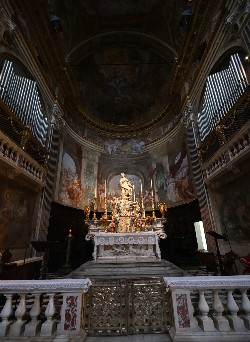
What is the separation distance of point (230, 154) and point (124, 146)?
11045 mm

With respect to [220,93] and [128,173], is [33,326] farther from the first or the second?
[128,173]

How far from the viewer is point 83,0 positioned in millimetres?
15227

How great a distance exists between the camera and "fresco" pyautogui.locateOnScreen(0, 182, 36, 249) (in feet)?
24.7

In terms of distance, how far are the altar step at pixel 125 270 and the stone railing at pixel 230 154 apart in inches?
179

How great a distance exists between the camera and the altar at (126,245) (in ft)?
26.4

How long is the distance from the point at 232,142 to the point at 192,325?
6.62 m

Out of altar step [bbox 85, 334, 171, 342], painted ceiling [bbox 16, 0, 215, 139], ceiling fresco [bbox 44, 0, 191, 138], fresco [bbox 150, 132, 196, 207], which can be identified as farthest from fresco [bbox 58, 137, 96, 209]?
altar step [bbox 85, 334, 171, 342]

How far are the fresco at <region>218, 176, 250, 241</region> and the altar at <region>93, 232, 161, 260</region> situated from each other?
3.31 metres

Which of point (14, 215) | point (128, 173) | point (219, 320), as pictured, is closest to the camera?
point (219, 320)

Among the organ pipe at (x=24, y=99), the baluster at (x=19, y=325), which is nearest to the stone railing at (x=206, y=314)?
the baluster at (x=19, y=325)

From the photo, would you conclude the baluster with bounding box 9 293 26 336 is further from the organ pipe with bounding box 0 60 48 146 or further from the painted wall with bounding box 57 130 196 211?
the painted wall with bounding box 57 130 196 211

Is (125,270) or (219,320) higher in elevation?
(125,270)

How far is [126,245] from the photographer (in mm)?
8281

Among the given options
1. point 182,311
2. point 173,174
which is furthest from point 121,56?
point 182,311
